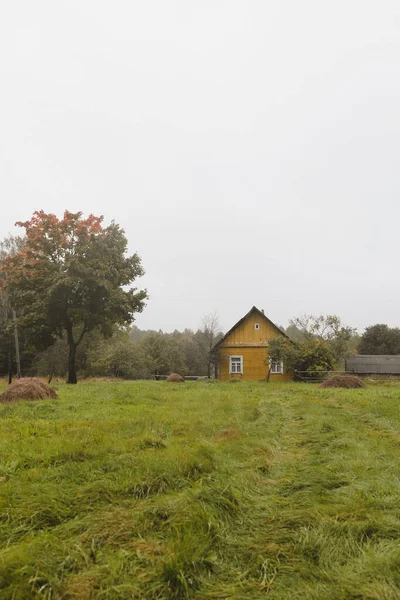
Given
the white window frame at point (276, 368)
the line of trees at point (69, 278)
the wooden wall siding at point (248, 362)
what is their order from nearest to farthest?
the line of trees at point (69, 278)
the white window frame at point (276, 368)
the wooden wall siding at point (248, 362)

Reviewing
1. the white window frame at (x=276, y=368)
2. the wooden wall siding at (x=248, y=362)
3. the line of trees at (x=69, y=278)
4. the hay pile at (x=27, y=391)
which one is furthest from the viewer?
the wooden wall siding at (x=248, y=362)

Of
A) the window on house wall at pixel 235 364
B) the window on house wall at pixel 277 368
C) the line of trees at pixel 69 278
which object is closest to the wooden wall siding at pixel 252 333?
the window on house wall at pixel 235 364

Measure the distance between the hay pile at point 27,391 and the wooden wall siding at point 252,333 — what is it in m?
23.1

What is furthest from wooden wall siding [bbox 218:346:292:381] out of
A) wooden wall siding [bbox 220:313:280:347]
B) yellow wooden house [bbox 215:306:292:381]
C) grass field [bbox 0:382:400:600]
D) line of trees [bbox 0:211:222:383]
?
grass field [bbox 0:382:400:600]

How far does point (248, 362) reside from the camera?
33.8m

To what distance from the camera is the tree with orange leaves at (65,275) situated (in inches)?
866

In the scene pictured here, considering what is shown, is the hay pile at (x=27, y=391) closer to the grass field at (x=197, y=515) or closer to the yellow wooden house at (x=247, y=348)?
the grass field at (x=197, y=515)

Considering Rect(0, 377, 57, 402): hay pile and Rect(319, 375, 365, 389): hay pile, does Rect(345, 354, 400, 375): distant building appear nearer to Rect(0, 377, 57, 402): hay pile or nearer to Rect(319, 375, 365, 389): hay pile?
Rect(319, 375, 365, 389): hay pile

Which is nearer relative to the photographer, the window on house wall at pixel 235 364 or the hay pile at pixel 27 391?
the hay pile at pixel 27 391

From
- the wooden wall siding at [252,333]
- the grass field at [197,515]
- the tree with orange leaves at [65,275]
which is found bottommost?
the grass field at [197,515]

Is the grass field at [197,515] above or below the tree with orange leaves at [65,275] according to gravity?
below

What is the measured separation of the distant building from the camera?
35.5 meters

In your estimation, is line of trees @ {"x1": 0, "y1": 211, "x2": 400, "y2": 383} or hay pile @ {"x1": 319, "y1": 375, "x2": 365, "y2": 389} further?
line of trees @ {"x1": 0, "y1": 211, "x2": 400, "y2": 383}

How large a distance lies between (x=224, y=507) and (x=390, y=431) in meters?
5.47
